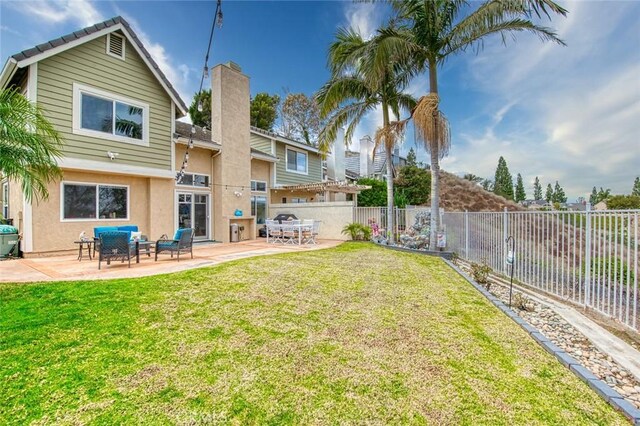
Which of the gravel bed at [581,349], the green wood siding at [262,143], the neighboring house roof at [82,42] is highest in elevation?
the neighboring house roof at [82,42]

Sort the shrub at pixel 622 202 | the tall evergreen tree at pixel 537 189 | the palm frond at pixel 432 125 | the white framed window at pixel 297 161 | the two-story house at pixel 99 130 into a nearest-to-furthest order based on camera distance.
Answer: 1. the two-story house at pixel 99 130
2. the palm frond at pixel 432 125
3. the shrub at pixel 622 202
4. the white framed window at pixel 297 161
5. the tall evergreen tree at pixel 537 189

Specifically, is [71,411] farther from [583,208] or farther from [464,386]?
[583,208]

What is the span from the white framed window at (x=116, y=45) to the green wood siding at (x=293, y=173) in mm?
10031

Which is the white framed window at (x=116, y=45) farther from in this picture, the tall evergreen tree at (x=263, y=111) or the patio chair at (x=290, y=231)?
the tall evergreen tree at (x=263, y=111)

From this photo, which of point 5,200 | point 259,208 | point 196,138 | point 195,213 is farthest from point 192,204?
point 5,200

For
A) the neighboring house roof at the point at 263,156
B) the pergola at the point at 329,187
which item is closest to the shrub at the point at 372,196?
the pergola at the point at 329,187

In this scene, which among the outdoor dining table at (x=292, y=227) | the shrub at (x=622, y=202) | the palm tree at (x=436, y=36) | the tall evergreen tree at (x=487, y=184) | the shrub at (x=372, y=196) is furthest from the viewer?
the tall evergreen tree at (x=487, y=184)

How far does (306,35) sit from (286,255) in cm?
1479

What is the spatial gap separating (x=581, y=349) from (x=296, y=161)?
63.8 ft

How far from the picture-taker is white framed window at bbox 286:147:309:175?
21312 millimetres

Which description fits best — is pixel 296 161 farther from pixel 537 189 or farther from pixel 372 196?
pixel 537 189

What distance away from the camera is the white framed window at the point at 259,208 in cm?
1816

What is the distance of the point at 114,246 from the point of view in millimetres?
8102

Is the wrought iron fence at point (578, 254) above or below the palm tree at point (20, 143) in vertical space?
below
